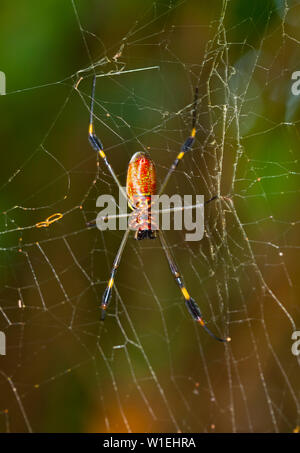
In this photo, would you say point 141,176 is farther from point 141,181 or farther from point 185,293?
point 185,293

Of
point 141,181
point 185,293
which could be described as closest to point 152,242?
point 185,293

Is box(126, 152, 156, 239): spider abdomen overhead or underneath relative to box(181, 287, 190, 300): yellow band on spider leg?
overhead

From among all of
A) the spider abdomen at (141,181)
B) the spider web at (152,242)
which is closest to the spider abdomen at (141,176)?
the spider abdomen at (141,181)

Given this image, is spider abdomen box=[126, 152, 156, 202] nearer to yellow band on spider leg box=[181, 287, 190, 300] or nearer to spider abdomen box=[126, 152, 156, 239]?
spider abdomen box=[126, 152, 156, 239]

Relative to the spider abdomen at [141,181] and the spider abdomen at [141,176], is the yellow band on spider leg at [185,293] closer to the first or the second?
the spider abdomen at [141,181]

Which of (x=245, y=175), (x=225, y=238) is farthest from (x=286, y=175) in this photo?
(x=225, y=238)

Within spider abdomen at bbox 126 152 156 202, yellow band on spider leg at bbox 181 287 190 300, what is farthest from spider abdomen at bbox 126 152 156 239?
yellow band on spider leg at bbox 181 287 190 300

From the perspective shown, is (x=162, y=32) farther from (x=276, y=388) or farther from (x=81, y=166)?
(x=276, y=388)

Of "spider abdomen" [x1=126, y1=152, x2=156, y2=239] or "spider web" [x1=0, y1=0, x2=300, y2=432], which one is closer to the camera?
"spider abdomen" [x1=126, y1=152, x2=156, y2=239]
